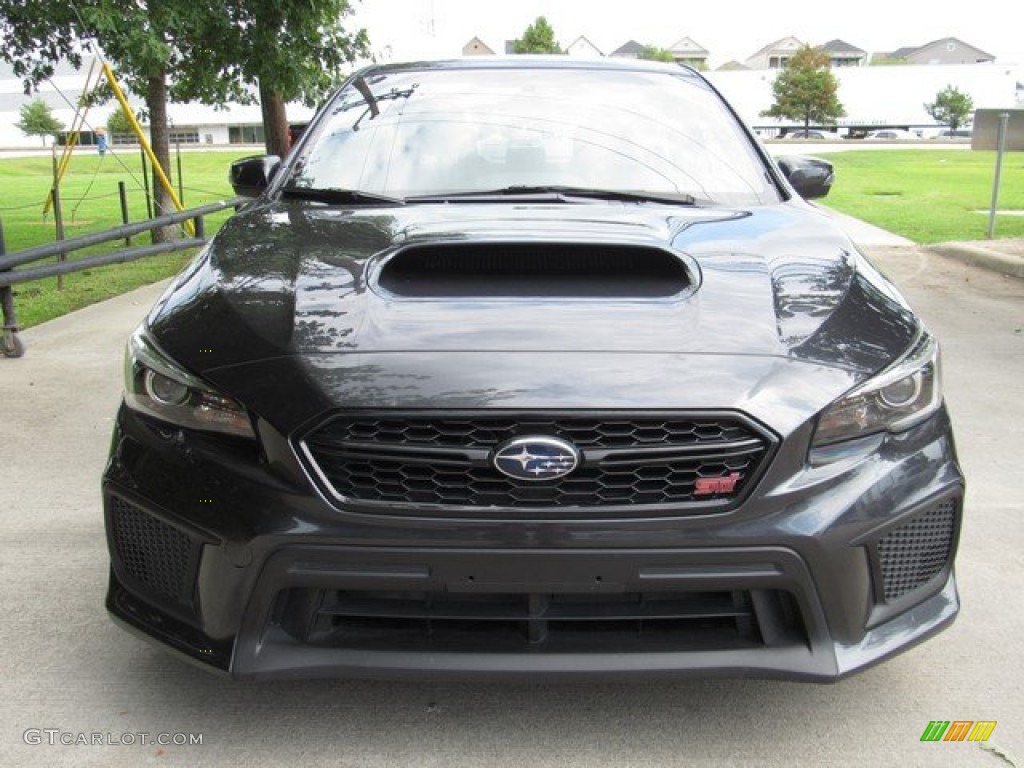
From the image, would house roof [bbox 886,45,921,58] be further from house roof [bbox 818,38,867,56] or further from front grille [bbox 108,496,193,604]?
front grille [bbox 108,496,193,604]

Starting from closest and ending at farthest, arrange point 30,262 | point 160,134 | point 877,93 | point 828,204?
point 30,262
point 160,134
point 828,204
point 877,93

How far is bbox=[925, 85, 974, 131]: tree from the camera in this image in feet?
265

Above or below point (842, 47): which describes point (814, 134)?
below

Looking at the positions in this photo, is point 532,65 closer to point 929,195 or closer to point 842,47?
point 929,195

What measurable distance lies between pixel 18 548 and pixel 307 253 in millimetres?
1820

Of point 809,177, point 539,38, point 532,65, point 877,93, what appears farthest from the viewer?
point 877,93

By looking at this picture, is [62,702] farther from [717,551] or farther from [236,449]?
[717,551]

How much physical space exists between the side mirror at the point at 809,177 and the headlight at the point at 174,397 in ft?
7.87

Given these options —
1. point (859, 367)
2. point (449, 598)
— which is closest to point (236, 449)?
point (449, 598)

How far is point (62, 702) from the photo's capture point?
262 centimetres

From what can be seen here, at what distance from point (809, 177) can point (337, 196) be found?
1782 millimetres

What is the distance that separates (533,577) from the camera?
2049mm

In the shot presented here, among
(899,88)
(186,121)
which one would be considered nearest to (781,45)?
(899,88)

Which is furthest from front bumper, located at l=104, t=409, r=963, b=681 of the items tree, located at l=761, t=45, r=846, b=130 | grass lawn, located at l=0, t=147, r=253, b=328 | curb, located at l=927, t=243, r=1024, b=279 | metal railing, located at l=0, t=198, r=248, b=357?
tree, located at l=761, t=45, r=846, b=130
